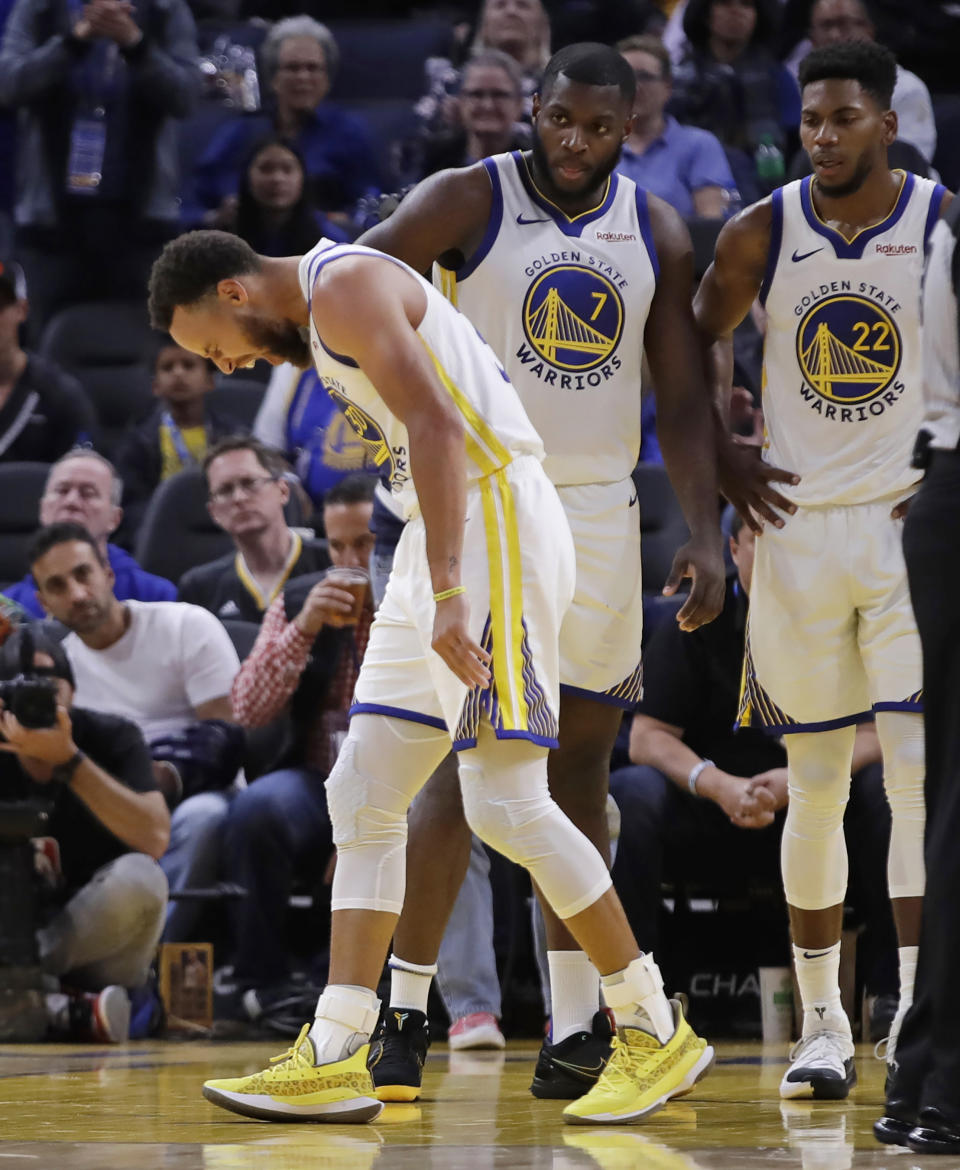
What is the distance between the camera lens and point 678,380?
4.28 m

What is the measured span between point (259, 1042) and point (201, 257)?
3.09 metres

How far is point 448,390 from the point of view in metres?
3.62

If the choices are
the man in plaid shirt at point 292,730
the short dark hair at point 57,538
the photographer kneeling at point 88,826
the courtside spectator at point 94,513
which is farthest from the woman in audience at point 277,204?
the photographer kneeling at point 88,826

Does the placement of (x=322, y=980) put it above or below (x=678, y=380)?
below

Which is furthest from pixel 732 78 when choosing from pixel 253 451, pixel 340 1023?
pixel 340 1023

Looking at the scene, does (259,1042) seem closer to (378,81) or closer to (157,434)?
(157,434)

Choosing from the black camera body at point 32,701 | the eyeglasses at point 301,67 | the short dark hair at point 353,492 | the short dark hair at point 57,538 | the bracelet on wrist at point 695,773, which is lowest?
the bracelet on wrist at point 695,773

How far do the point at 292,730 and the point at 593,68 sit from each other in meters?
2.94

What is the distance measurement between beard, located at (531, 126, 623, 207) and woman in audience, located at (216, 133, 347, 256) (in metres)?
4.87

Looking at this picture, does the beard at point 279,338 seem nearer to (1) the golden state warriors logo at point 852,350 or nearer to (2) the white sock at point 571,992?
(1) the golden state warriors logo at point 852,350

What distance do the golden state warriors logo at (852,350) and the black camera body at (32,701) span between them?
111 inches

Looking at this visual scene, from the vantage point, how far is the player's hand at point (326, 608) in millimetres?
6188

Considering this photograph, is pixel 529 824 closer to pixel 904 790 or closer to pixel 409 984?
pixel 409 984

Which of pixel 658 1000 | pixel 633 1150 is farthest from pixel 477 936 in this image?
pixel 633 1150
